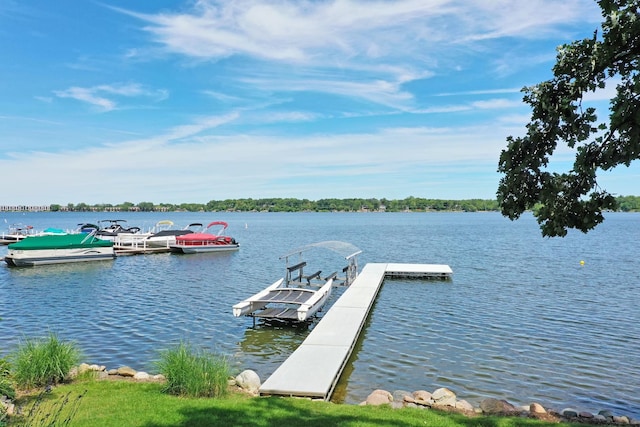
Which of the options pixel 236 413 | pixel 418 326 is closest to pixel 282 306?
pixel 418 326

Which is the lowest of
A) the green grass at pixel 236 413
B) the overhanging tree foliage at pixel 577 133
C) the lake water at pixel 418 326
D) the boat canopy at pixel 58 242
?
the lake water at pixel 418 326

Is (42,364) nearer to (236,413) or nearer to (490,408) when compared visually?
(236,413)

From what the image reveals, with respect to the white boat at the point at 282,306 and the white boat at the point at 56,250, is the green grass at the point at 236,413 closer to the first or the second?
the white boat at the point at 282,306

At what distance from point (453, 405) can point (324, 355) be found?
157 inches

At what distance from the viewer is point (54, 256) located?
122 feet

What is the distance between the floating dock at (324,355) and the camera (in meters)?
10.3

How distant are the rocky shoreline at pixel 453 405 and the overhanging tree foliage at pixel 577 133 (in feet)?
17.3

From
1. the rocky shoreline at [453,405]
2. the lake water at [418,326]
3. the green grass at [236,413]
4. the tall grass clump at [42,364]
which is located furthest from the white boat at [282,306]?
the green grass at [236,413]

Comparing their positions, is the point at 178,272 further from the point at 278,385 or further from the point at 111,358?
the point at 278,385

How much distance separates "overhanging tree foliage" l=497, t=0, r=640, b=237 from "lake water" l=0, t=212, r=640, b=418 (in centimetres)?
719

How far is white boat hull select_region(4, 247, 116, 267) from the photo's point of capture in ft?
117

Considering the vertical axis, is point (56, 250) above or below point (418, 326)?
above

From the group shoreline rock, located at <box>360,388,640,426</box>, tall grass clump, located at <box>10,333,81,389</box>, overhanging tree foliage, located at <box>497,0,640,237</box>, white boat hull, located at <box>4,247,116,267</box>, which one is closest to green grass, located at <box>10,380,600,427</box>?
shoreline rock, located at <box>360,388,640,426</box>

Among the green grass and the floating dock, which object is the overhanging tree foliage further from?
the floating dock
